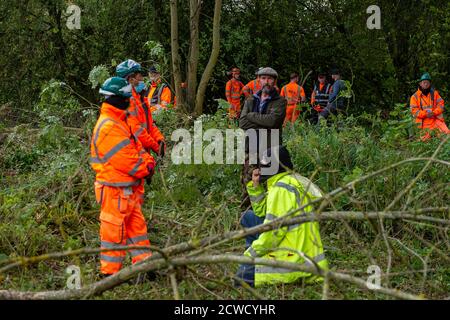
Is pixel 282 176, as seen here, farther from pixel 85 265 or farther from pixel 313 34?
pixel 313 34

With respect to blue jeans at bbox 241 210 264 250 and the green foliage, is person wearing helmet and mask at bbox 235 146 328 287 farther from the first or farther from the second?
the green foliage

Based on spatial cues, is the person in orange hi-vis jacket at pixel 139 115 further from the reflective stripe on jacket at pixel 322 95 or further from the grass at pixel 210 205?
the reflective stripe on jacket at pixel 322 95

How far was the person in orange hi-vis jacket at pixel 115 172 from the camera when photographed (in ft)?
22.4

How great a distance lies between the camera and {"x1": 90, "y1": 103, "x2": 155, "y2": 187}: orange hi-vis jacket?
684cm

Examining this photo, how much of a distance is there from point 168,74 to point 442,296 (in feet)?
32.2

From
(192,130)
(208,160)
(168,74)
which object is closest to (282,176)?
(208,160)

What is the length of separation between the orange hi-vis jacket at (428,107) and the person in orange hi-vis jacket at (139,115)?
227 inches

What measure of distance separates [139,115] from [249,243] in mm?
1649

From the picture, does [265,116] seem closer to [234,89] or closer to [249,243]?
[249,243]

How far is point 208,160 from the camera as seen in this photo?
940 centimetres

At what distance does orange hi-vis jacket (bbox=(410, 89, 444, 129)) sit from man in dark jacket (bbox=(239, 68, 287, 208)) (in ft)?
13.6

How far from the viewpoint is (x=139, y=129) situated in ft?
24.1

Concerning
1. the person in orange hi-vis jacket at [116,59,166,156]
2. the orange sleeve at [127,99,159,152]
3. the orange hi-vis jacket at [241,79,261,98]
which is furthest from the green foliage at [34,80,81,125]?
the orange hi-vis jacket at [241,79,261,98]

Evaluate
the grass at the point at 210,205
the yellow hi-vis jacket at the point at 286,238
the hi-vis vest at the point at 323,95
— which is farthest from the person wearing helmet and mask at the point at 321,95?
the yellow hi-vis jacket at the point at 286,238
